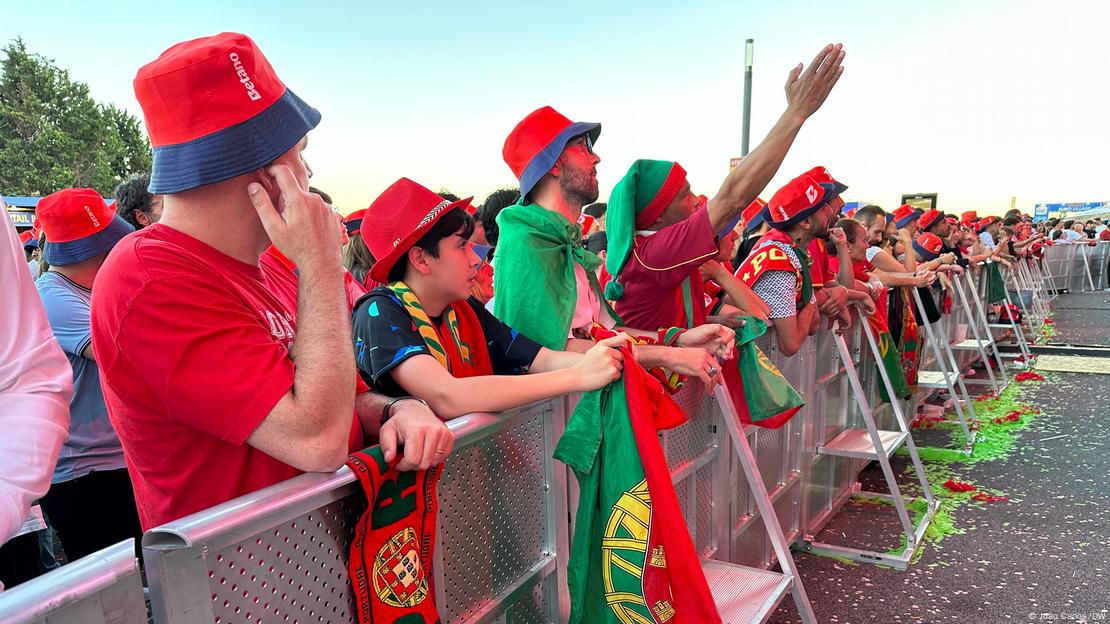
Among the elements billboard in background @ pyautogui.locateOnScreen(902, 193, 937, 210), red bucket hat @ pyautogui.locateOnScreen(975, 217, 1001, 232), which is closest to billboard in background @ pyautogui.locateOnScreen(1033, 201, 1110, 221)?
billboard in background @ pyautogui.locateOnScreen(902, 193, 937, 210)

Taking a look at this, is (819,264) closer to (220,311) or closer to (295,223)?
(295,223)

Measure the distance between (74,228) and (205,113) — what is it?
90.3 inches

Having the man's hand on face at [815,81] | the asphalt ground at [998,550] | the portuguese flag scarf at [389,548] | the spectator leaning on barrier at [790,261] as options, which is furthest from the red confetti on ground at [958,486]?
the portuguese flag scarf at [389,548]

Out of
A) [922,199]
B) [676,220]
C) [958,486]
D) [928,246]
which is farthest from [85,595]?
[922,199]

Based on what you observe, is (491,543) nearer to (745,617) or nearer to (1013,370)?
(745,617)

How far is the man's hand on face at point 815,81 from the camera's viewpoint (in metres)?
2.85

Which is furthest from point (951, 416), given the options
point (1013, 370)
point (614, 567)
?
point (614, 567)

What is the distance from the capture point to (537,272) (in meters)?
2.71

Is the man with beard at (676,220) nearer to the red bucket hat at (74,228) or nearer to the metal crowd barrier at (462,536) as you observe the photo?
the metal crowd barrier at (462,536)

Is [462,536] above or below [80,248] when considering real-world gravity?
below

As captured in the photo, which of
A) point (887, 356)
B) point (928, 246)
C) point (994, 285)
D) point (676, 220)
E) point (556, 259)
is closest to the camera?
point (556, 259)

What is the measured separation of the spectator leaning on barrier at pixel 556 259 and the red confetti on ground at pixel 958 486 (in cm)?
400

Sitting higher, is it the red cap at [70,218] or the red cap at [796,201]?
the red cap at [70,218]

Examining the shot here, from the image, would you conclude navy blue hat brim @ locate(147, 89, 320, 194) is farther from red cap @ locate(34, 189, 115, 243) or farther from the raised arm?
red cap @ locate(34, 189, 115, 243)
